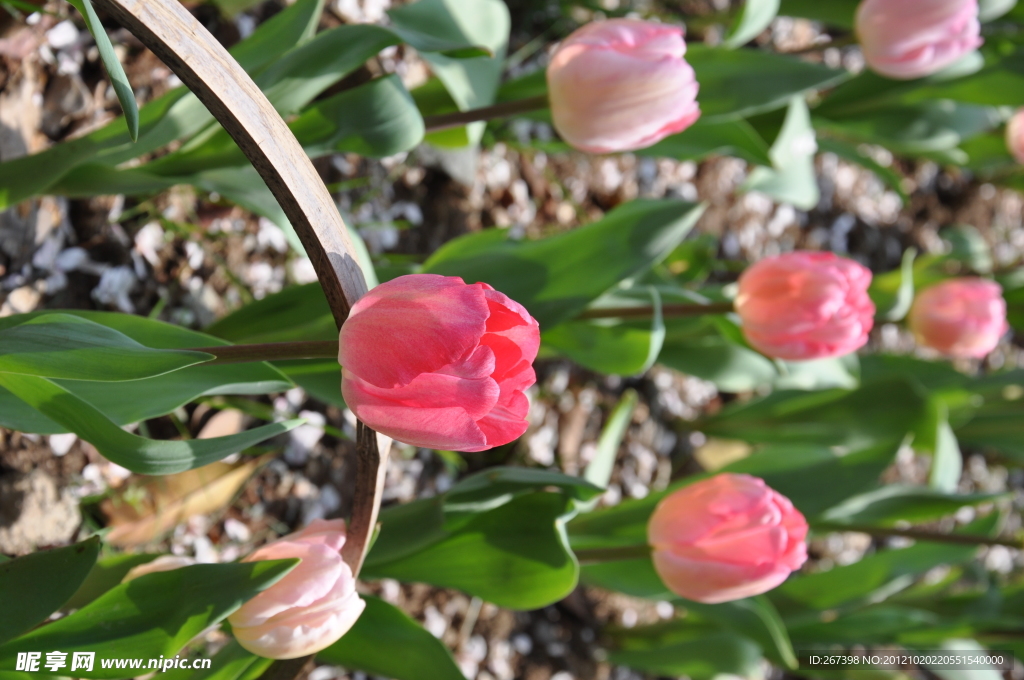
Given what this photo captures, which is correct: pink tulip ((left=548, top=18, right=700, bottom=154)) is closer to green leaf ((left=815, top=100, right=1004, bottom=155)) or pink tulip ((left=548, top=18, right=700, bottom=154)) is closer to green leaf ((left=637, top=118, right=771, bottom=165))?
green leaf ((left=637, top=118, right=771, bottom=165))

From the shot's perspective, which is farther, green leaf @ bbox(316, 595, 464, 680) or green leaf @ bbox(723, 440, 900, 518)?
green leaf @ bbox(723, 440, 900, 518)

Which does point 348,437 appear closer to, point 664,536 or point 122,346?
point 664,536

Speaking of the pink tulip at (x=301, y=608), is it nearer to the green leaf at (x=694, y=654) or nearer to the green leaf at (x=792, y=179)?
the green leaf at (x=694, y=654)

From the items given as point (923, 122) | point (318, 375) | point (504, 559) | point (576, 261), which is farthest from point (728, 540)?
point (923, 122)

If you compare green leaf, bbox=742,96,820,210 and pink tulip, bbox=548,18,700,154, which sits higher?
pink tulip, bbox=548,18,700,154

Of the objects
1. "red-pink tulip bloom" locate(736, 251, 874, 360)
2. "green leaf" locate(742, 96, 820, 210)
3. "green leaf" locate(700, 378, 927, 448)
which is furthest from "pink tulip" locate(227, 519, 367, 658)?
"green leaf" locate(742, 96, 820, 210)

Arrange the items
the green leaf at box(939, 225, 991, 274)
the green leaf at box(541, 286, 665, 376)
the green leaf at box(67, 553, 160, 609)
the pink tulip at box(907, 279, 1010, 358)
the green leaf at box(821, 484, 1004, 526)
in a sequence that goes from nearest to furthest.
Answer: the green leaf at box(67, 553, 160, 609) < the green leaf at box(541, 286, 665, 376) < the green leaf at box(821, 484, 1004, 526) < the pink tulip at box(907, 279, 1010, 358) < the green leaf at box(939, 225, 991, 274)

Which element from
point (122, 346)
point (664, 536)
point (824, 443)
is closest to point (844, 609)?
point (824, 443)
